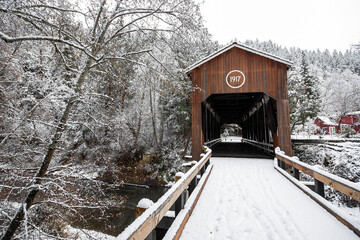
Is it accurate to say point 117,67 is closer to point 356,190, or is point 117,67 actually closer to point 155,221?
point 155,221

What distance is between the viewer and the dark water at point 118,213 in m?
8.45

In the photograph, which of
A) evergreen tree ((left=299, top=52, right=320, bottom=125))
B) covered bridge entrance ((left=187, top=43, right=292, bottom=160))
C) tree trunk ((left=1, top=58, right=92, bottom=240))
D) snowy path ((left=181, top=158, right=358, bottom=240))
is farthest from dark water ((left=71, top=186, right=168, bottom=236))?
evergreen tree ((left=299, top=52, right=320, bottom=125))

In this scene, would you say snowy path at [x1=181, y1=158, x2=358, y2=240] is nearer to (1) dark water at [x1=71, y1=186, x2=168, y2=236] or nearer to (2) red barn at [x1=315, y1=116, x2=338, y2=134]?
(1) dark water at [x1=71, y1=186, x2=168, y2=236]

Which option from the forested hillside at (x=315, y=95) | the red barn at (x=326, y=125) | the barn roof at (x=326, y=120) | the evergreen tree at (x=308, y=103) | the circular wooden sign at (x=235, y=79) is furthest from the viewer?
the red barn at (x=326, y=125)

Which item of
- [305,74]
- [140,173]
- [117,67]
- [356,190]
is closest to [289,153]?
[356,190]

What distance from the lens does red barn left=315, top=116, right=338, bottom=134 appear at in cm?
3217

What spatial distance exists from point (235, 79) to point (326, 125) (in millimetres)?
34453

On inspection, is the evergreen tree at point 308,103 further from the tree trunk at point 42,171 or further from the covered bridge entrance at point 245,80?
the tree trunk at point 42,171

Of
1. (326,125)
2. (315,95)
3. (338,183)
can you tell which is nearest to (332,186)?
(338,183)

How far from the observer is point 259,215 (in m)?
2.90

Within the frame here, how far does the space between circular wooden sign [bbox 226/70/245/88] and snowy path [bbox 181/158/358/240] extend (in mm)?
5019

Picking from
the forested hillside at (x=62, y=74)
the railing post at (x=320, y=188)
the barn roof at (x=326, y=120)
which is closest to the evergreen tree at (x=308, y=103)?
the barn roof at (x=326, y=120)

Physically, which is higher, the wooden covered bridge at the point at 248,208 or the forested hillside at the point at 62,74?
the forested hillside at the point at 62,74

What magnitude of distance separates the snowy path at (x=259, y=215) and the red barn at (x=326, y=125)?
119ft
